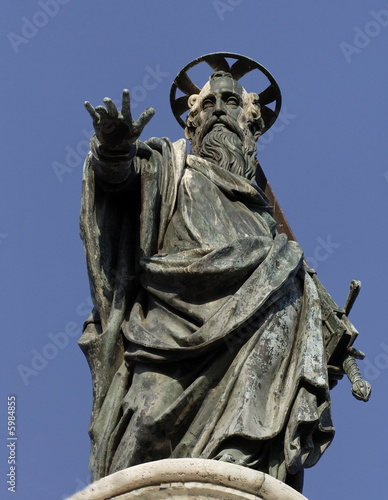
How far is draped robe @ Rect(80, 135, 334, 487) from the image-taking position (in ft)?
28.9

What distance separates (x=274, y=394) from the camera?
8.98 m

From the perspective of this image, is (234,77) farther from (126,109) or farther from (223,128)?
(126,109)

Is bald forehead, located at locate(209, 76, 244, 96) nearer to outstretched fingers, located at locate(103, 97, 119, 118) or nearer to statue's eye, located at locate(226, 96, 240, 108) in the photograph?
statue's eye, located at locate(226, 96, 240, 108)

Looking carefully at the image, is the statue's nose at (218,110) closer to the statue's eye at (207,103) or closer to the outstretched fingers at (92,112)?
the statue's eye at (207,103)

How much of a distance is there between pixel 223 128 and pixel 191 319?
2.42 meters

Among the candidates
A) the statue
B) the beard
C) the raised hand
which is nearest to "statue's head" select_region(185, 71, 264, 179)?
the beard


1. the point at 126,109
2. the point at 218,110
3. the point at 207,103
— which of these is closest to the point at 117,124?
the point at 126,109

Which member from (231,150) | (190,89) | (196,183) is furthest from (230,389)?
(190,89)

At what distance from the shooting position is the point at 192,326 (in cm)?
920

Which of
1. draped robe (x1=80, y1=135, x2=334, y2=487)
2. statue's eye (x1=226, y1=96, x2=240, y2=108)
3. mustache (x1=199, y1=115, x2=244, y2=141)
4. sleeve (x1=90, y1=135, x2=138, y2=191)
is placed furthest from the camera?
statue's eye (x1=226, y1=96, x2=240, y2=108)

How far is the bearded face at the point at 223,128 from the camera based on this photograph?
10.9 meters

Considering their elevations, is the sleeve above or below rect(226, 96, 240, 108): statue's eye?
below

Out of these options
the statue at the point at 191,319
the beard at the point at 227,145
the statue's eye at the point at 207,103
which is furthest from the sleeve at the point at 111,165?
the statue's eye at the point at 207,103

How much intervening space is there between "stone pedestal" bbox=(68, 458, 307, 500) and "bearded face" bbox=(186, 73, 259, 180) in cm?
335
